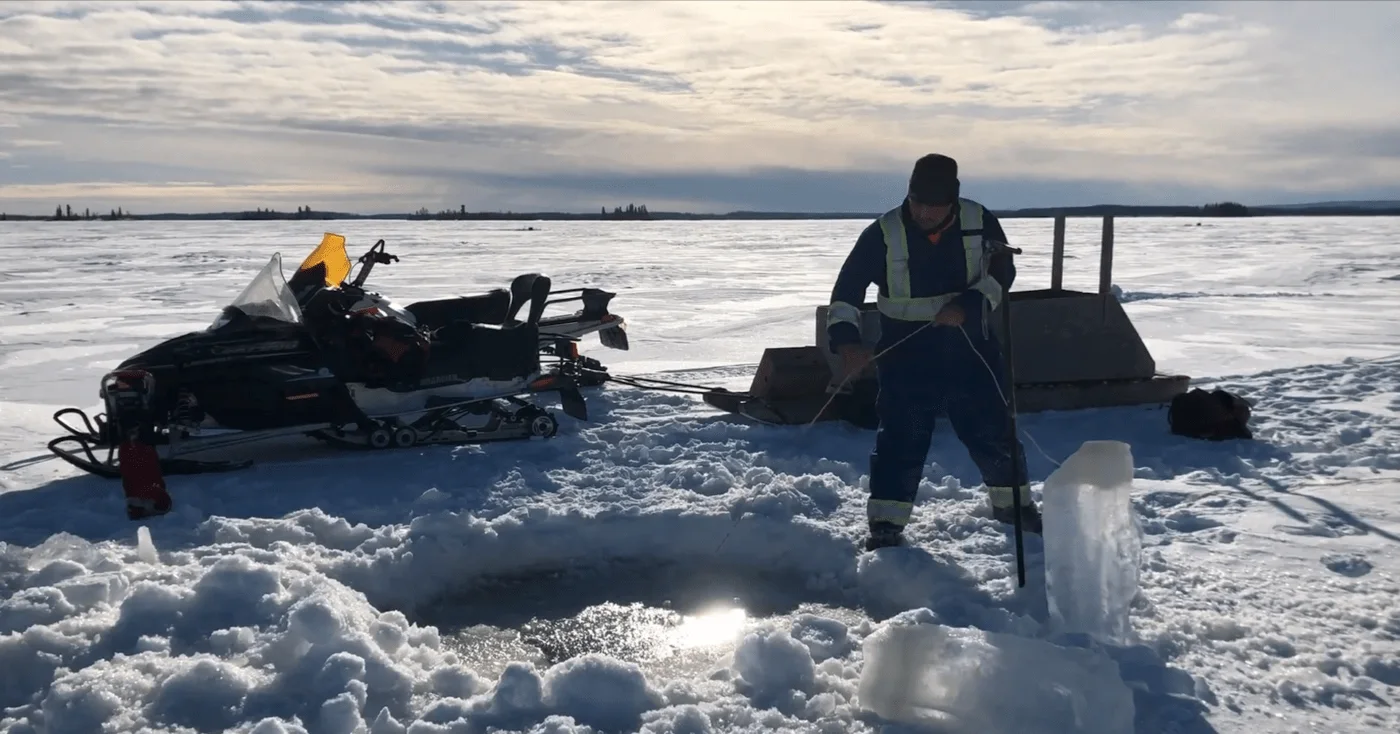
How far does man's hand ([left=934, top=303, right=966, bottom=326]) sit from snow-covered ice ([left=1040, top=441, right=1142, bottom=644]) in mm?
1126

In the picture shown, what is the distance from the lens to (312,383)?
19.7 ft

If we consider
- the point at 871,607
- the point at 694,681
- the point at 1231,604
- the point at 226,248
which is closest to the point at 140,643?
the point at 694,681

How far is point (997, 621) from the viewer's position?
12.1 ft

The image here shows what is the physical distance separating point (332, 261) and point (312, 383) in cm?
99

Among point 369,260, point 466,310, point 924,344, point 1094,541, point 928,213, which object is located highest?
point 928,213

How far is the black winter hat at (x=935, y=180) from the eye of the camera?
4445mm

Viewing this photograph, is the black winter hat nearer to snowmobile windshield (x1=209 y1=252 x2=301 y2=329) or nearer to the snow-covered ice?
the snow-covered ice

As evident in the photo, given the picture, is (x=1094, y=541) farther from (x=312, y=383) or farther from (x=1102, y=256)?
(x=1102, y=256)

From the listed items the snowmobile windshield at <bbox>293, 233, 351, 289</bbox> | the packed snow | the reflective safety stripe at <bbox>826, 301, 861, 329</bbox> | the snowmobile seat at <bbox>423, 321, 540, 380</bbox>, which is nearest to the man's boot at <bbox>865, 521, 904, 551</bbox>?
the packed snow

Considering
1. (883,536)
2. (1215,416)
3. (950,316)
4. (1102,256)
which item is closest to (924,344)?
(950,316)

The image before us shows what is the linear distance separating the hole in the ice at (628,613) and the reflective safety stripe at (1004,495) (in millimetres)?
983

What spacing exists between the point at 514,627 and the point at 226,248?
114 ft

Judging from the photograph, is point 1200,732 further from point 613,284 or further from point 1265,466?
point 613,284

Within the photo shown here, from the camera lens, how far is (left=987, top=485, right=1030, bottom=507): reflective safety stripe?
4664 mm
